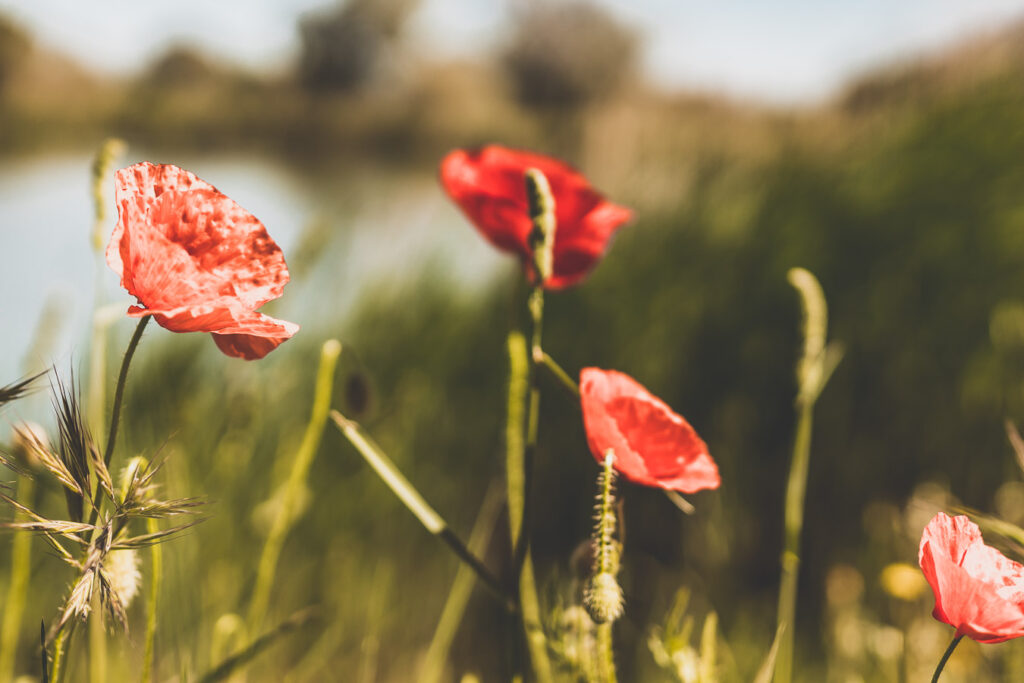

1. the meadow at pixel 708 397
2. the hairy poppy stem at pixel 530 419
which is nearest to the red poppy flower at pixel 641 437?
the hairy poppy stem at pixel 530 419

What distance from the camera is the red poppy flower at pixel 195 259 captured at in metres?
0.26

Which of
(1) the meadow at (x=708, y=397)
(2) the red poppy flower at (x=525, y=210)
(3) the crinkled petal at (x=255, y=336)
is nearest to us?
(3) the crinkled petal at (x=255, y=336)

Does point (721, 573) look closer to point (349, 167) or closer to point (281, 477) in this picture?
point (281, 477)

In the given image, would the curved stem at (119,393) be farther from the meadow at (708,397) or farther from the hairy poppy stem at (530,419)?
the meadow at (708,397)

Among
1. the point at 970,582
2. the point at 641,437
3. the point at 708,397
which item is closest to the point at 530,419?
the point at 641,437

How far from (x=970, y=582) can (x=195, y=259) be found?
29 centimetres

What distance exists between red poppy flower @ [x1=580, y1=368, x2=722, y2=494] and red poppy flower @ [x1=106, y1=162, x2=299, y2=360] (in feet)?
0.39

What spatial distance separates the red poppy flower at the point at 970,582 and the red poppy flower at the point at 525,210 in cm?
19

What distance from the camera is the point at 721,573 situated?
1231 millimetres

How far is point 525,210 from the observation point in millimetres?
407

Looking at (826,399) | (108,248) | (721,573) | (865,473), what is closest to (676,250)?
→ (826,399)

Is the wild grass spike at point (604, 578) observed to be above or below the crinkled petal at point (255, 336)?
below

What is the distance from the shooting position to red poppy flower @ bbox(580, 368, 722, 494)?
30 cm

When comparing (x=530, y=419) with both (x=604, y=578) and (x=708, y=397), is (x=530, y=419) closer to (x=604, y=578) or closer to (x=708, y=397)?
(x=604, y=578)
